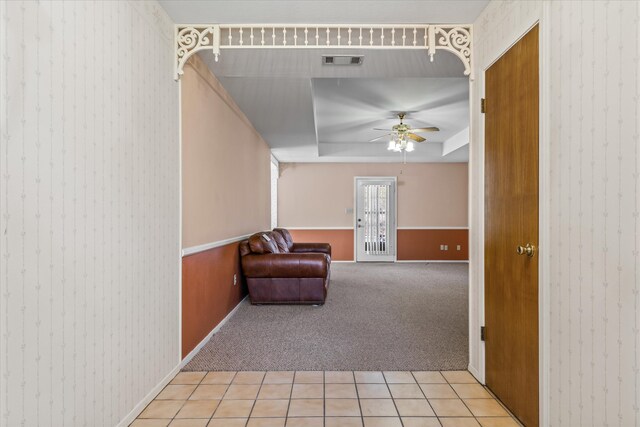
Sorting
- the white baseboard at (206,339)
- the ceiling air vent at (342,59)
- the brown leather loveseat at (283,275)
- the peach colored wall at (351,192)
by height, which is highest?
the ceiling air vent at (342,59)

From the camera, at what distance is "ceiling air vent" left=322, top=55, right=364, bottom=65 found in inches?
103

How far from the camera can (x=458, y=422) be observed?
73.5 inches

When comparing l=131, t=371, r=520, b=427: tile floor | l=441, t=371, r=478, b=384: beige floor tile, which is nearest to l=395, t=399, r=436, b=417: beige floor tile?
l=131, t=371, r=520, b=427: tile floor

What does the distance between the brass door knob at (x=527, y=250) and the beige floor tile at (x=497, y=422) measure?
92 centimetres

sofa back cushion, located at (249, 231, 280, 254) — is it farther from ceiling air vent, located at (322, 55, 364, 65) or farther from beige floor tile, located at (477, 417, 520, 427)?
beige floor tile, located at (477, 417, 520, 427)

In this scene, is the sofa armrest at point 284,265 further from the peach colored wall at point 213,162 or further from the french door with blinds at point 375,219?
the french door with blinds at point 375,219

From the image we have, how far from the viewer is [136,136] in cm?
190

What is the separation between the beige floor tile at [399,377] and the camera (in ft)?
7.53

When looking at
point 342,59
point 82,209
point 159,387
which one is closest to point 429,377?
point 159,387

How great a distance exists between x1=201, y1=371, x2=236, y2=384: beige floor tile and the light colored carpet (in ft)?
0.25

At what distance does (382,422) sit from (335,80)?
3238mm

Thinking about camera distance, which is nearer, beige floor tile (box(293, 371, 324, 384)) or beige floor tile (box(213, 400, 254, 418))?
beige floor tile (box(213, 400, 254, 418))

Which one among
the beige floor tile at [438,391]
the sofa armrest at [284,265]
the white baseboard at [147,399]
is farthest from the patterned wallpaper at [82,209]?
the sofa armrest at [284,265]

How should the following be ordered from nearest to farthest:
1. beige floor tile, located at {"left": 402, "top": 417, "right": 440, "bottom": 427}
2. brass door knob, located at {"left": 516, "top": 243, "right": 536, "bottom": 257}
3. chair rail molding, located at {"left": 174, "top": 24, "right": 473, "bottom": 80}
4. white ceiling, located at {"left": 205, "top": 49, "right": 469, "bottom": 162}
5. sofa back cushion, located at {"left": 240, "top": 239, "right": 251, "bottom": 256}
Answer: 1. brass door knob, located at {"left": 516, "top": 243, "right": 536, "bottom": 257}
2. beige floor tile, located at {"left": 402, "top": 417, "right": 440, "bottom": 427}
3. chair rail molding, located at {"left": 174, "top": 24, "right": 473, "bottom": 80}
4. white ceiling, located at {"left": 205, "top": 49, "right": 469, "bottom": 162}
5. sofa back cushion, located at {"left": 240, "top": 239, "right": 251, "bottom": 256}
